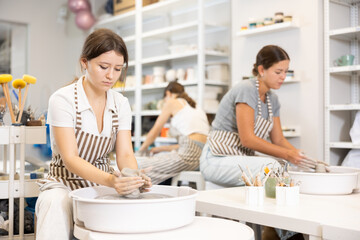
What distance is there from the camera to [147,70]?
5.46 m

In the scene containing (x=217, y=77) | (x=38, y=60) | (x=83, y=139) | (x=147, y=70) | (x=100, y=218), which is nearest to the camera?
(x=100, y=218)

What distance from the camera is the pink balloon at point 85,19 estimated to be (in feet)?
19.7

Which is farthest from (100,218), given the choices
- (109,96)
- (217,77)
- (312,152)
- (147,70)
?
(147,70)

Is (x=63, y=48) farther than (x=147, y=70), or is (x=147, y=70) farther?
(x=63, y=48)

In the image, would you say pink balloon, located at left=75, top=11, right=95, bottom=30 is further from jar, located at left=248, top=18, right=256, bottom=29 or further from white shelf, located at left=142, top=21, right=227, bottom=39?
jar, located at left=248, top=18, right=256, bottom=29

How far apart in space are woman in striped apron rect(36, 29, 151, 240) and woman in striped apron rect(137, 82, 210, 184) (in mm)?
1493

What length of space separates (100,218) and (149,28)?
454 centimetres

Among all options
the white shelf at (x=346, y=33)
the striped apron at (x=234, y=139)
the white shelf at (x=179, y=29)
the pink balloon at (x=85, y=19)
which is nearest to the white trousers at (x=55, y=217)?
the striped apron at (x=234, y=139)

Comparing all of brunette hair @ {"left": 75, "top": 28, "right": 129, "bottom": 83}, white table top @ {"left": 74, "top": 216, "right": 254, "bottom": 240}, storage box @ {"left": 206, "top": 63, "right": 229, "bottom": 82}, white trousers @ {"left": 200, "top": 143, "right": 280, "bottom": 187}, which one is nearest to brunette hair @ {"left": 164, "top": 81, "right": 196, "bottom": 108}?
storage box @ {"left": 206, "top": 63, "right": 229, "bottom": 82}

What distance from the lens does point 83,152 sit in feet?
5.51

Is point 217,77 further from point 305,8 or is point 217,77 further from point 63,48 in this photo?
point 63,48

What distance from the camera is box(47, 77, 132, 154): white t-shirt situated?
1592 mm

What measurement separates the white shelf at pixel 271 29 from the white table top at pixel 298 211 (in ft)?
5.69

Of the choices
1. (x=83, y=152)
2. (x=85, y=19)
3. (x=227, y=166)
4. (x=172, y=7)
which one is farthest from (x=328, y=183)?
(x=85, y=19)
